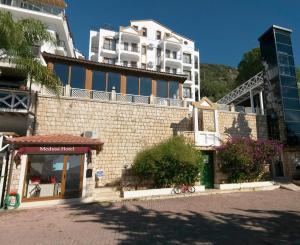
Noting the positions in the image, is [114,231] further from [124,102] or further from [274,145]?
[274,145]

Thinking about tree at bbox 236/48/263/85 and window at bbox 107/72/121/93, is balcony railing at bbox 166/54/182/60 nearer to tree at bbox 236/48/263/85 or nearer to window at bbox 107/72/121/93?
tree at bbox 236/48/263/85

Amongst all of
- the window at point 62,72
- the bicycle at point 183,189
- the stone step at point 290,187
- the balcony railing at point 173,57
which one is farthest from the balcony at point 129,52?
the stone step at point 290,187

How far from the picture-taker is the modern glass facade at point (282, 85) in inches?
730

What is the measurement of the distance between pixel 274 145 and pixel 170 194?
832 centimetres

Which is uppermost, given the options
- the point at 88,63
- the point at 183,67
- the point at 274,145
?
the point at 183,67

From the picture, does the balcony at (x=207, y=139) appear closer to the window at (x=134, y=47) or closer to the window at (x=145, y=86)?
the window at (x=145, y=86)

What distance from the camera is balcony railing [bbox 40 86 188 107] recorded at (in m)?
15.7

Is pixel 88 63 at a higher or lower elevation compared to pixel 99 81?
higher

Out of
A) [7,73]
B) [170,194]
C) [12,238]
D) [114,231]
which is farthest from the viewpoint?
[7,73]

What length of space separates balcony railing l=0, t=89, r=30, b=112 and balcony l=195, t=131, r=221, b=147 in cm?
1109

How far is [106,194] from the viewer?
12844 mm

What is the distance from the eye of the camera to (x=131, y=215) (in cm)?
891

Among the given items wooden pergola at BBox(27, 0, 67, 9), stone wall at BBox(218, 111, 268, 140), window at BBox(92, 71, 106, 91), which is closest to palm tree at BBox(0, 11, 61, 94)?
window at BBox(92, 71, 106, 91)

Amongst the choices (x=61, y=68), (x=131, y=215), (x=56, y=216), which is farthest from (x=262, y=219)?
(x=61, y=68)
